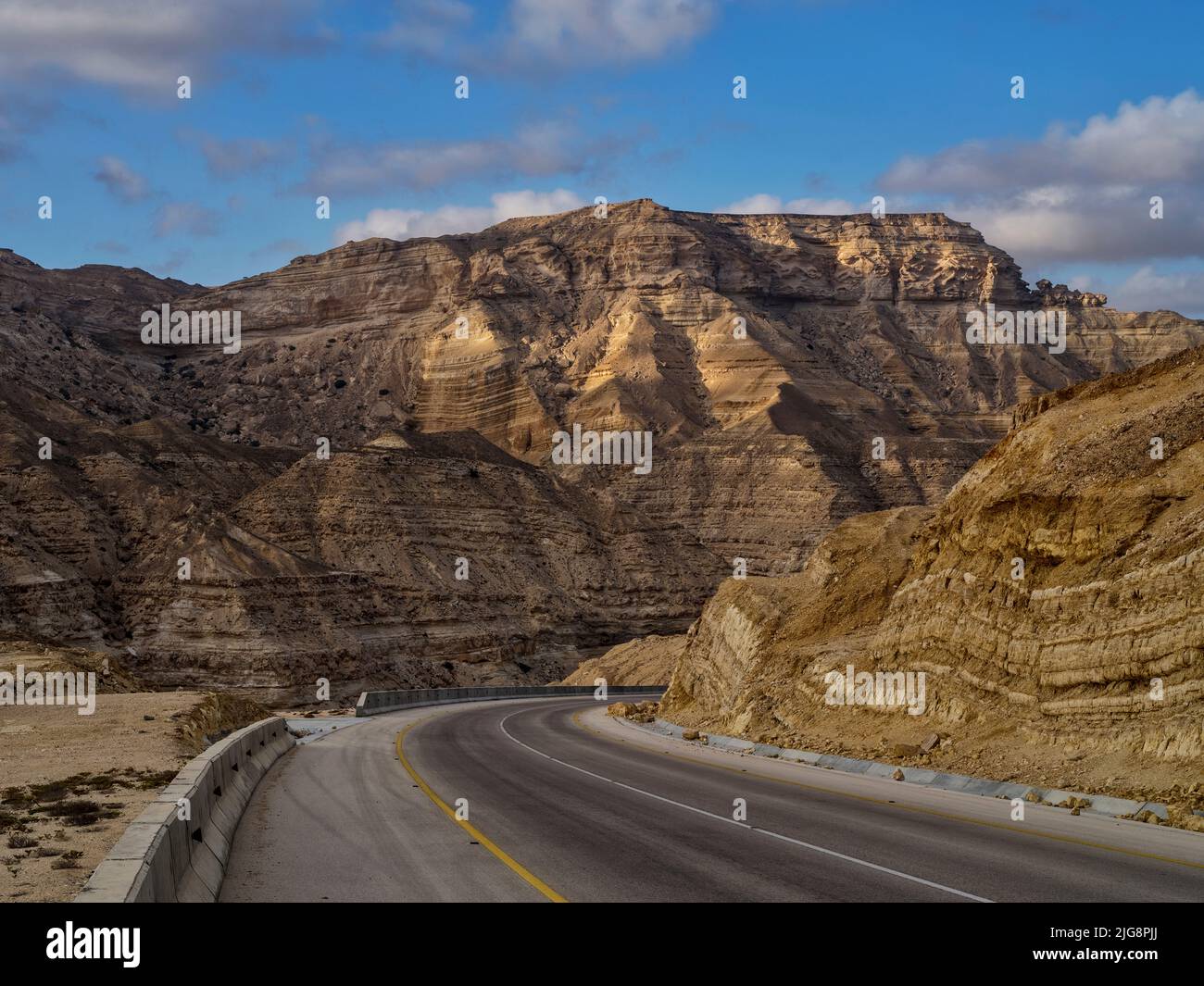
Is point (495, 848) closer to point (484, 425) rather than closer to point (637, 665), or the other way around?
point (637, 665)

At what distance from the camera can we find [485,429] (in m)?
139

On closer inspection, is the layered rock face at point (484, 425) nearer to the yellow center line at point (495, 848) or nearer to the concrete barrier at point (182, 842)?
the yellow center line at point (495, 848)

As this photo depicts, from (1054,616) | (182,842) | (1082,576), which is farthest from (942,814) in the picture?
(182,842)

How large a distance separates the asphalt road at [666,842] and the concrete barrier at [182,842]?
0.27 metres

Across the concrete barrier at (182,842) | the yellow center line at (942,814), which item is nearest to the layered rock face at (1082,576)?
the yellow center line at (942,814)

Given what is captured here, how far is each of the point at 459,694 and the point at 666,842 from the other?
4456cm

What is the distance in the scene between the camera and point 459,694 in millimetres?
56875

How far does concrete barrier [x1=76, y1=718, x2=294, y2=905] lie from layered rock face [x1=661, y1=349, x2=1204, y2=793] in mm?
11199

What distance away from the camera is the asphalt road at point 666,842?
10.6 meters

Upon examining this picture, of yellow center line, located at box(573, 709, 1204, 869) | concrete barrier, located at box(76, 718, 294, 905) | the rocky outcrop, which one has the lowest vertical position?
the rocky outcrop

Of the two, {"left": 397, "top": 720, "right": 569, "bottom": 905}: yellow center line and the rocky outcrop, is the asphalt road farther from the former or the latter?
the rocky outcrop

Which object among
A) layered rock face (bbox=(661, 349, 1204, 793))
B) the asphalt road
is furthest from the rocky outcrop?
the asphalt road

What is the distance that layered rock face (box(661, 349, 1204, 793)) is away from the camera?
18531 mm
